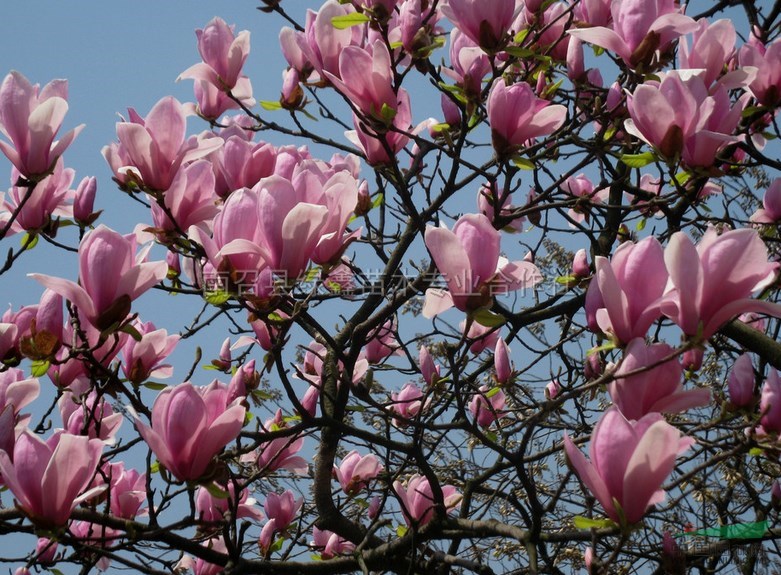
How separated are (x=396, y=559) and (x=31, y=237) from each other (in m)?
1.22

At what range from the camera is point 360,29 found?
1.99m

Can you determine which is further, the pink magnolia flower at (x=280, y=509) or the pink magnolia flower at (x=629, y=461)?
the pink magnolia flower at (x=280, y=509)

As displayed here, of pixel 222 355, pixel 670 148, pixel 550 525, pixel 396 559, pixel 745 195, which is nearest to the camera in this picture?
pixel 670 148

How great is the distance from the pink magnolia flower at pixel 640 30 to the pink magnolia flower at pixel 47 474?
1251mm

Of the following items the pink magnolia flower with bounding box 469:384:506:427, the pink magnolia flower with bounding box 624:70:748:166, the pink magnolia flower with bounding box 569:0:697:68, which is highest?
the pink magnolia flower with bounding box 569:0:697:68

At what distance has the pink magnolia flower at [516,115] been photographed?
1.45 m

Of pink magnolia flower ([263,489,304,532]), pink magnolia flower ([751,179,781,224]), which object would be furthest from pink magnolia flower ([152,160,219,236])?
pink magnolia flower ([751,179,781,224])

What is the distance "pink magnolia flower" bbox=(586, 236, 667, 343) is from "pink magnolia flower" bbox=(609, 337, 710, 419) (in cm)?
3

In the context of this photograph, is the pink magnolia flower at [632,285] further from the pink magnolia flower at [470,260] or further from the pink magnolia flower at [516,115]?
the pink magnolia flower at [516,115]

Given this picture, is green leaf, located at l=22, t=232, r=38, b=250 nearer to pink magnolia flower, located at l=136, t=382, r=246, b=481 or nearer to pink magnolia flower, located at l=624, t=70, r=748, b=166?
pink magnolia flower, located at l=136, t=382, r=246, b=481

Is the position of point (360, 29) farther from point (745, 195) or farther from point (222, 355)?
point (745, 195)

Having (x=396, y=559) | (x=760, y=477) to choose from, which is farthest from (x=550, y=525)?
(x=396, y=559)

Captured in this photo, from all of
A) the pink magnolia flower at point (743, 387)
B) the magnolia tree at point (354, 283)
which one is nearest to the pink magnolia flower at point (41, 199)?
the magnolia tree at point (354, 283)

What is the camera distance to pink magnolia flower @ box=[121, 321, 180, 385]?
5.23ft
